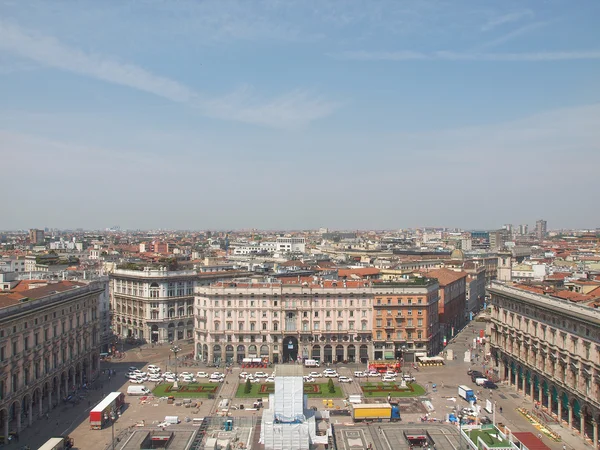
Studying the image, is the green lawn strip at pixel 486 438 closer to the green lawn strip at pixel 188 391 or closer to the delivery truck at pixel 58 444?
the green lawn strip at pixel 188 391

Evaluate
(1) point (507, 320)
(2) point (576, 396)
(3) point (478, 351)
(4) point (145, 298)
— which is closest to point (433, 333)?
(3) point (478, 351)

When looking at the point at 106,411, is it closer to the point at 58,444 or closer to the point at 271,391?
the point at 58,444

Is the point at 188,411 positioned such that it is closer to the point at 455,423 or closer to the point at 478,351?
the point at 455,423

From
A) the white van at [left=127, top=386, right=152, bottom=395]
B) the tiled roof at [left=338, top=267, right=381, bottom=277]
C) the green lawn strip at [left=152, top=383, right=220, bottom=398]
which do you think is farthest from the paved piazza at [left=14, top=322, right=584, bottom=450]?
the tiled roof at [left=338, top=267, right=381, bottom=277]

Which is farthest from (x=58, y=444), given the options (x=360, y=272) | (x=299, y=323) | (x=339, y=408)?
(x=360, y=272)

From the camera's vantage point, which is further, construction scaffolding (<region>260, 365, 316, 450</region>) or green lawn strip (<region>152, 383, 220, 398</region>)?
green lawn strip (<region>152, 383, 220, 398</region>)

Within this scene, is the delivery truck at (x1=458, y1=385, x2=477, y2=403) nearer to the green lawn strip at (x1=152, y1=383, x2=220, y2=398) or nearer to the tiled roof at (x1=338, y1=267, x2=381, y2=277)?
the green lawn strip at (x1=152, y1=383, x2=220, y2=398)
